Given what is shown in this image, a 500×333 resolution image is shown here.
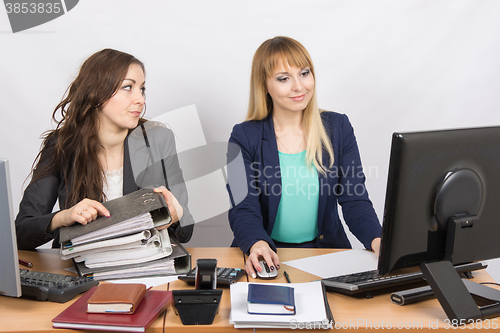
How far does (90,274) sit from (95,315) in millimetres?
328

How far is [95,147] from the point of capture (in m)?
1.90

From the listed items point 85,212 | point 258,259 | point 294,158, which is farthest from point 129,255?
point 294,158

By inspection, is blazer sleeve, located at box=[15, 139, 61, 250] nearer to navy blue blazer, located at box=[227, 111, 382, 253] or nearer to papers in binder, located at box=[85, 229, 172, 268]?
papers in binder, located at box=[85, 229, 172, 268]

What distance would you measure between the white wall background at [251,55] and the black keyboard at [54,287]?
1.65 meters

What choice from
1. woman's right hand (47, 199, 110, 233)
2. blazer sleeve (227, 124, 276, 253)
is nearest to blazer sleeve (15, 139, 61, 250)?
woman's right hand (47, 199, 110, 233)

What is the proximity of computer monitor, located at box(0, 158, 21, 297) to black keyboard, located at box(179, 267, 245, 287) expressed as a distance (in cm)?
45

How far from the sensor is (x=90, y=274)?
4.43 ft

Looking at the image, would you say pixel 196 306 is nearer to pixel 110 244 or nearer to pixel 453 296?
pixel 110 244

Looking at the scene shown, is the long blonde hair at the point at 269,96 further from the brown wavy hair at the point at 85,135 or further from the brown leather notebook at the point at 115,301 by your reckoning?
the brown leather notebook at the point at 115,301

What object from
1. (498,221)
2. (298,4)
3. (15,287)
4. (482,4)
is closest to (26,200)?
(15,287)

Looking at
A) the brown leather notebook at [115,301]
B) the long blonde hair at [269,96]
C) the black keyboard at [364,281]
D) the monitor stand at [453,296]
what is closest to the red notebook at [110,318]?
the brown leather notebook at [115,301]

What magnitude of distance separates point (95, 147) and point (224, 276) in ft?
3.10

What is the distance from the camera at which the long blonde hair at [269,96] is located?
1.95 m

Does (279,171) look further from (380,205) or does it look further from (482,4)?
(482,4)
